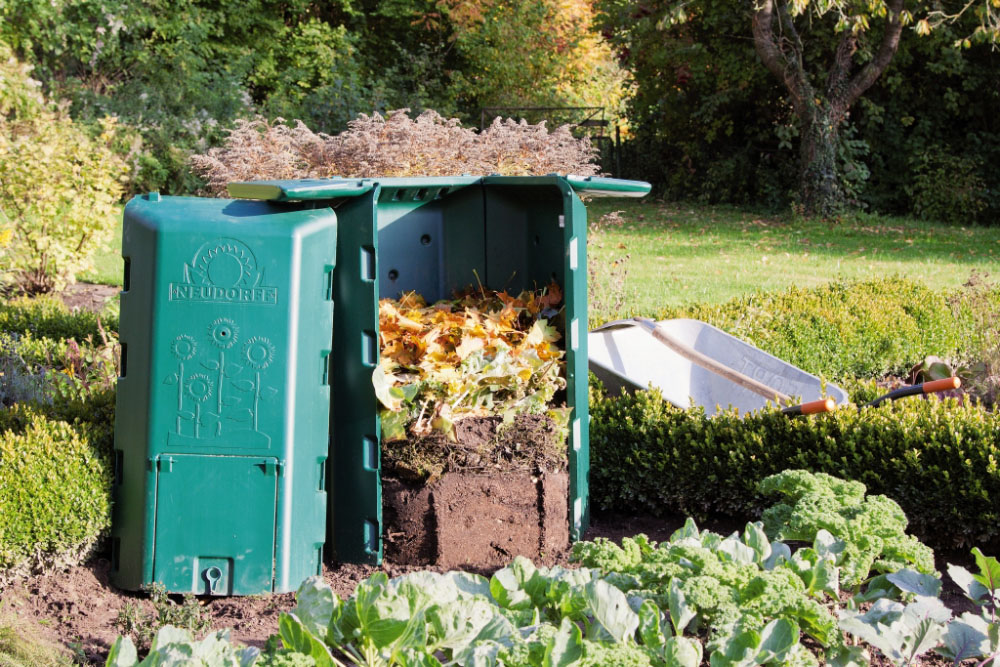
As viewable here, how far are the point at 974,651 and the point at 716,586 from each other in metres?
0.68

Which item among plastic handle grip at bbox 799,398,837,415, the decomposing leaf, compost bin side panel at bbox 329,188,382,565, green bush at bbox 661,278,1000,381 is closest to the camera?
compost bin side panel at bbox 329,188,382,565

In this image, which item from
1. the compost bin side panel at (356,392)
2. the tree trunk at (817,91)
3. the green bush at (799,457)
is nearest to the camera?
the compost bin side panel at (356,392)

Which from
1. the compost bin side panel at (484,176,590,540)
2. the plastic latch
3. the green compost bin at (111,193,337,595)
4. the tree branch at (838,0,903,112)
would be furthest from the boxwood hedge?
the tree branch at (838,0,903,112)

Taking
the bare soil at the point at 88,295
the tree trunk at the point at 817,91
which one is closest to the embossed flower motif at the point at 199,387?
the bare soil at the point at 88,295

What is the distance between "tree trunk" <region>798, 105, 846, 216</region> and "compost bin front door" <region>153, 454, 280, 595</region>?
1471 cm

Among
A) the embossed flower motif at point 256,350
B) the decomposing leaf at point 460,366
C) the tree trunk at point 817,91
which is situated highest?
the tree trunk at point 817,91

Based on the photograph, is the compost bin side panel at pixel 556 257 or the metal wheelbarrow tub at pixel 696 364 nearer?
the compost bin side panel at pixel 556 257

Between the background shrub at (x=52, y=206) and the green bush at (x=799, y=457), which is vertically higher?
the background shrub at (x=52, y=206)

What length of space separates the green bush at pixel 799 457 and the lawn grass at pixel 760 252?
2987 millimetres

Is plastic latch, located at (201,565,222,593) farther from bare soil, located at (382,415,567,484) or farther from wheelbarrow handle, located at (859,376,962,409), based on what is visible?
wheelbarrow handle, located at (859,376,962,409)

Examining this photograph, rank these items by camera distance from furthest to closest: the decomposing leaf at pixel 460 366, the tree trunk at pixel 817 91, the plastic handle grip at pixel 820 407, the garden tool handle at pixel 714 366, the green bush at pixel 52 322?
1. the tree trunk at pixel 817 91
2. the green bush at pixel 52 322
3. the garden tool handle at pixel 714 366
4. the plastic handle grip at pixel 820 407
5. the decomposing leaf at pixel 460 366

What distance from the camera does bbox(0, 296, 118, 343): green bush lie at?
6.54 meters

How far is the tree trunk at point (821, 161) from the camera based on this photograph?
16406mm

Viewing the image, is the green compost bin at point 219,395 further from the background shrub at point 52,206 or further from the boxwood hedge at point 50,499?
the background shrub at point 52,206
